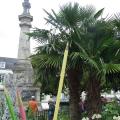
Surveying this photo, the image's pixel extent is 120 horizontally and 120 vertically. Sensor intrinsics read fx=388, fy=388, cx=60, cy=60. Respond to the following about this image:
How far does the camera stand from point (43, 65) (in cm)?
1119

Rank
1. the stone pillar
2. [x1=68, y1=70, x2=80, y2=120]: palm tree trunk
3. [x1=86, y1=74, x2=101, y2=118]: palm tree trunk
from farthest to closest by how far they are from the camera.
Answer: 1. the stone pillar
2. [x1=68, y1=70, x2=80, y2=120]: palm tree trunk
3. [x1=86, y1=74, x2=101, y2=118]: palm tree trunk

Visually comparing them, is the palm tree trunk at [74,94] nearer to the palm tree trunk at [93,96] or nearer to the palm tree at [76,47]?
the palm tree at [76,47]

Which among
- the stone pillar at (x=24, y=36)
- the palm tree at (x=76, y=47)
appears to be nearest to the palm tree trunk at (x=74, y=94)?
the palm tree at (x=76, y=47)

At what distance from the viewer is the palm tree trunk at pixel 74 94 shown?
11.7 m

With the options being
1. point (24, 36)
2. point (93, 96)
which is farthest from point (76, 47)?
point (24, 36)

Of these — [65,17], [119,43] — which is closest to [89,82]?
[119,43]

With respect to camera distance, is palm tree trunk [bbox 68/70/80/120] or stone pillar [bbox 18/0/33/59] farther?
stone pillar [bbox 18/0/33/59]

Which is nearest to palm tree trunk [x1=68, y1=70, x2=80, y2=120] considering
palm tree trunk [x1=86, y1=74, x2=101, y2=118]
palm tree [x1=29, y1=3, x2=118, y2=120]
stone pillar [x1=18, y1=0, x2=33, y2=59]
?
palm tree [x1=29, y1=3, x2=118, y2=120]

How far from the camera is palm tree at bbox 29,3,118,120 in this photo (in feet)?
34.7

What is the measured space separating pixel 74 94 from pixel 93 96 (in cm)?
148

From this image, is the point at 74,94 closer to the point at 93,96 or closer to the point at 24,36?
the point at 93,96

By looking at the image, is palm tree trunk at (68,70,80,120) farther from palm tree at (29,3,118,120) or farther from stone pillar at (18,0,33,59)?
stone pillar at (18,0,33,59)

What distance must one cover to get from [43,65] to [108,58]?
1874 mm

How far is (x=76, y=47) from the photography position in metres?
11.2
